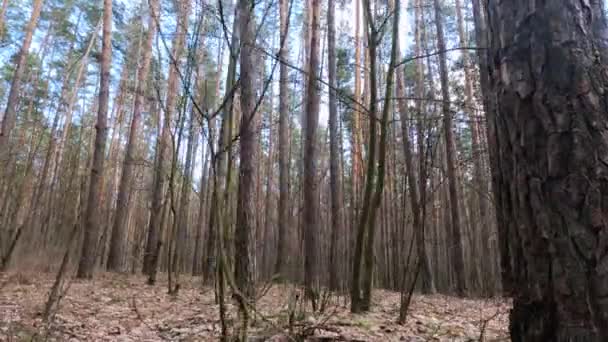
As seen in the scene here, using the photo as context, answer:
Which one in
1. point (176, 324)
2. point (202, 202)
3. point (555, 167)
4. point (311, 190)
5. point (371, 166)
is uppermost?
point (202, 202)

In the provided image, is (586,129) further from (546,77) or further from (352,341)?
(352,341)

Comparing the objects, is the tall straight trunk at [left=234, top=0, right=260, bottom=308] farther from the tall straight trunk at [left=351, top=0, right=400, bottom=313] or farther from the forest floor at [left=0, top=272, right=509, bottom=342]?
A: the tall straight trunk at [left=351, top=0, right=400, bottom=313]

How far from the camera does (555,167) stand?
0.88m

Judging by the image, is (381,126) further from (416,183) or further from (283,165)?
(283,165)

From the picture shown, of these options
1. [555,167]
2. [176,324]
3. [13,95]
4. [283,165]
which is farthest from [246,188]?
[13,95]

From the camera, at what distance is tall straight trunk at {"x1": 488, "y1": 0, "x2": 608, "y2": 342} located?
0.82 meters

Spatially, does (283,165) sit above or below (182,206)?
above

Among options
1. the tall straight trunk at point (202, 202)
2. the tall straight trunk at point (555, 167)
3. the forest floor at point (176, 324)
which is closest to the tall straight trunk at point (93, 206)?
the forest floor at point (176, 324)

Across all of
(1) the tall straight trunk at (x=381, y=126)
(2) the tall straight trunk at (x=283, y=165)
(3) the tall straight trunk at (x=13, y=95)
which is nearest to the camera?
(1) the tall straight trunk at (x=381, y=126)

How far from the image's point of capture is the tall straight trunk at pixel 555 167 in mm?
818

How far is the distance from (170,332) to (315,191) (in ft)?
10.2

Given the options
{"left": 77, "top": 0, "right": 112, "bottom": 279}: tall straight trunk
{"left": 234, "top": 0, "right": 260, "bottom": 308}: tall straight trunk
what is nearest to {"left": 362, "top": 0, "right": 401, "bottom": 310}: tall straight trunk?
{"left": 234, "top": 0, "right": 260, "bottom": 308}: tall straight trunk

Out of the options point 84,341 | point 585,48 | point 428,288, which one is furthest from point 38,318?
point 428,288

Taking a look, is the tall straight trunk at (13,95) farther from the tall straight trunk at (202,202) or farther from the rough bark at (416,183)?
the rough bark at (416,183)
